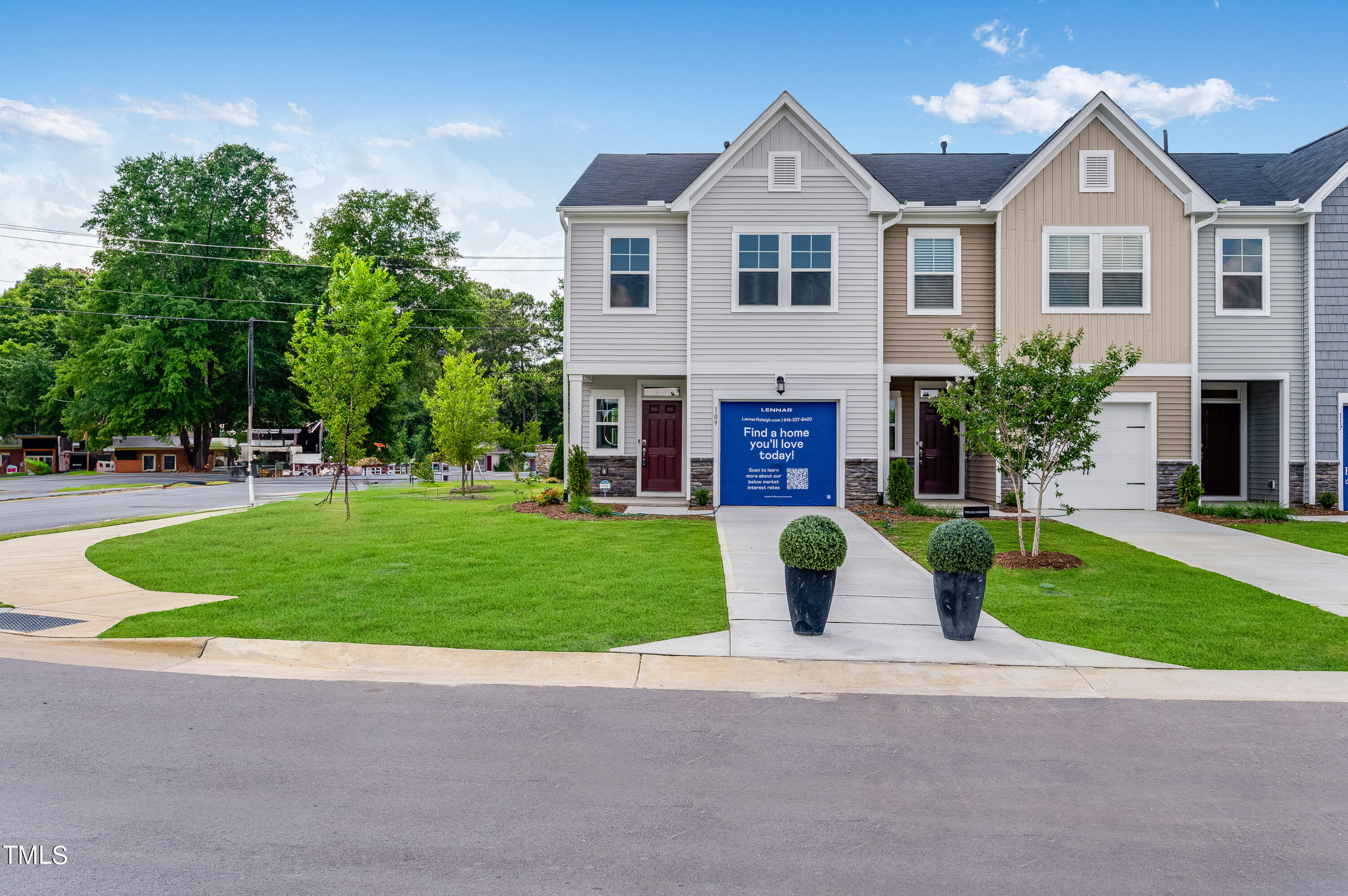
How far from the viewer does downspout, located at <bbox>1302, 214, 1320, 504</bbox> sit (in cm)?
1766

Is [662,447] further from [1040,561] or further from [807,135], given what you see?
[1040,561]

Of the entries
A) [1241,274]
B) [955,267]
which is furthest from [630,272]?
[1241,274]

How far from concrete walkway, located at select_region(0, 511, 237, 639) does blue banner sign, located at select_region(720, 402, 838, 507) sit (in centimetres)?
1081

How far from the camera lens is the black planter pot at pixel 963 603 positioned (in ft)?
24.8

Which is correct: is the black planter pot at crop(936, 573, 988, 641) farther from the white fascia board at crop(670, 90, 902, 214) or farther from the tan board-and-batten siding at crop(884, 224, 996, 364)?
the white fascia board at crop(670, 90, 902, 214)

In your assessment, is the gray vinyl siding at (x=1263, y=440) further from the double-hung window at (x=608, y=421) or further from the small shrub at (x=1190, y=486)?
the double-hung window at (x=608, y=421)

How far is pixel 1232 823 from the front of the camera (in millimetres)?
4062

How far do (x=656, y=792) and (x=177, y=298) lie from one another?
4536 centimetres

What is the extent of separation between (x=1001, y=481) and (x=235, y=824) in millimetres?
16403

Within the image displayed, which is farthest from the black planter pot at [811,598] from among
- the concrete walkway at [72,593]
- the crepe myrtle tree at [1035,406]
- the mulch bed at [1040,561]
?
the concrete walkway at [72,593]

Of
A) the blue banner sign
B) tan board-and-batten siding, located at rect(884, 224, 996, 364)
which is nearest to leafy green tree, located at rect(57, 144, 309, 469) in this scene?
the blue banner sign

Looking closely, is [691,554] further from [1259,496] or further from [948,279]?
[1259,496]

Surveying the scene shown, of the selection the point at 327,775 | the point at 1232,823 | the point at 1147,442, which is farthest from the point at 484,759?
the point at 1147,442

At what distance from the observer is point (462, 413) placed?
2183 cm
